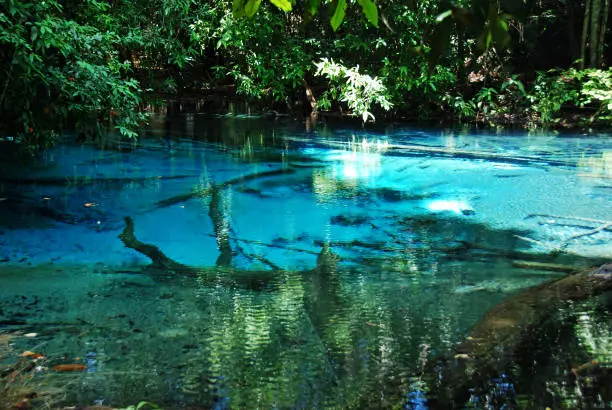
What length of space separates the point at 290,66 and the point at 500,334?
810 cm

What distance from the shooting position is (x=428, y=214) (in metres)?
5.02

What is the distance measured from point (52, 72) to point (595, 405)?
4086mm

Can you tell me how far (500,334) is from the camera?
2.74 meters

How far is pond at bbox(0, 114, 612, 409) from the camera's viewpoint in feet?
7.77

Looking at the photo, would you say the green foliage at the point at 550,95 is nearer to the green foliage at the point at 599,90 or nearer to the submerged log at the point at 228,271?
the green foliage at the point at 599,90

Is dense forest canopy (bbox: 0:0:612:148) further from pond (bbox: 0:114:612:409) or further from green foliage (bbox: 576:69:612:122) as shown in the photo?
pond (bbox: 0:114:612:409)

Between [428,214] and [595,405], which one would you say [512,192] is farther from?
[595,405]

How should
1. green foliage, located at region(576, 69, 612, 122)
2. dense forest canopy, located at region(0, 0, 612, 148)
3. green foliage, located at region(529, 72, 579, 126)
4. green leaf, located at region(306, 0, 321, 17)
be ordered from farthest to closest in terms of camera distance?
green foliage, located at region(529, 72, 579, 126) → green foliage, located at region(576, 69, 612, 122) → dense forest canopy, located at region(0, 0, 612, 148) → green leaf, located at region(306, 0, 321, 17)

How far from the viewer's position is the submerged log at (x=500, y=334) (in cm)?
235

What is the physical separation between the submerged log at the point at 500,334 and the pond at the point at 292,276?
42mm

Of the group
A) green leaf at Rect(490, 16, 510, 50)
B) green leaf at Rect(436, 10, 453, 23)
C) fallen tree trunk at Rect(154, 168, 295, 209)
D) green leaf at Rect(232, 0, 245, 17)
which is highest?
green leaf at Rect(232, 0, 245, 17)

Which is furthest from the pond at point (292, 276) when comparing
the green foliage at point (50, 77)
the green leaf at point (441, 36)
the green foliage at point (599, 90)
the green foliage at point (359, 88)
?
the green foliage at point (599, 90)

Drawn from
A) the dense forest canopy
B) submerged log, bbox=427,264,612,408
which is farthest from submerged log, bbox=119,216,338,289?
the dense forest canopy

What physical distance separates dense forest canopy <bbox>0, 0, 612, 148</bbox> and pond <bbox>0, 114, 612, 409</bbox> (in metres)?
0.92
